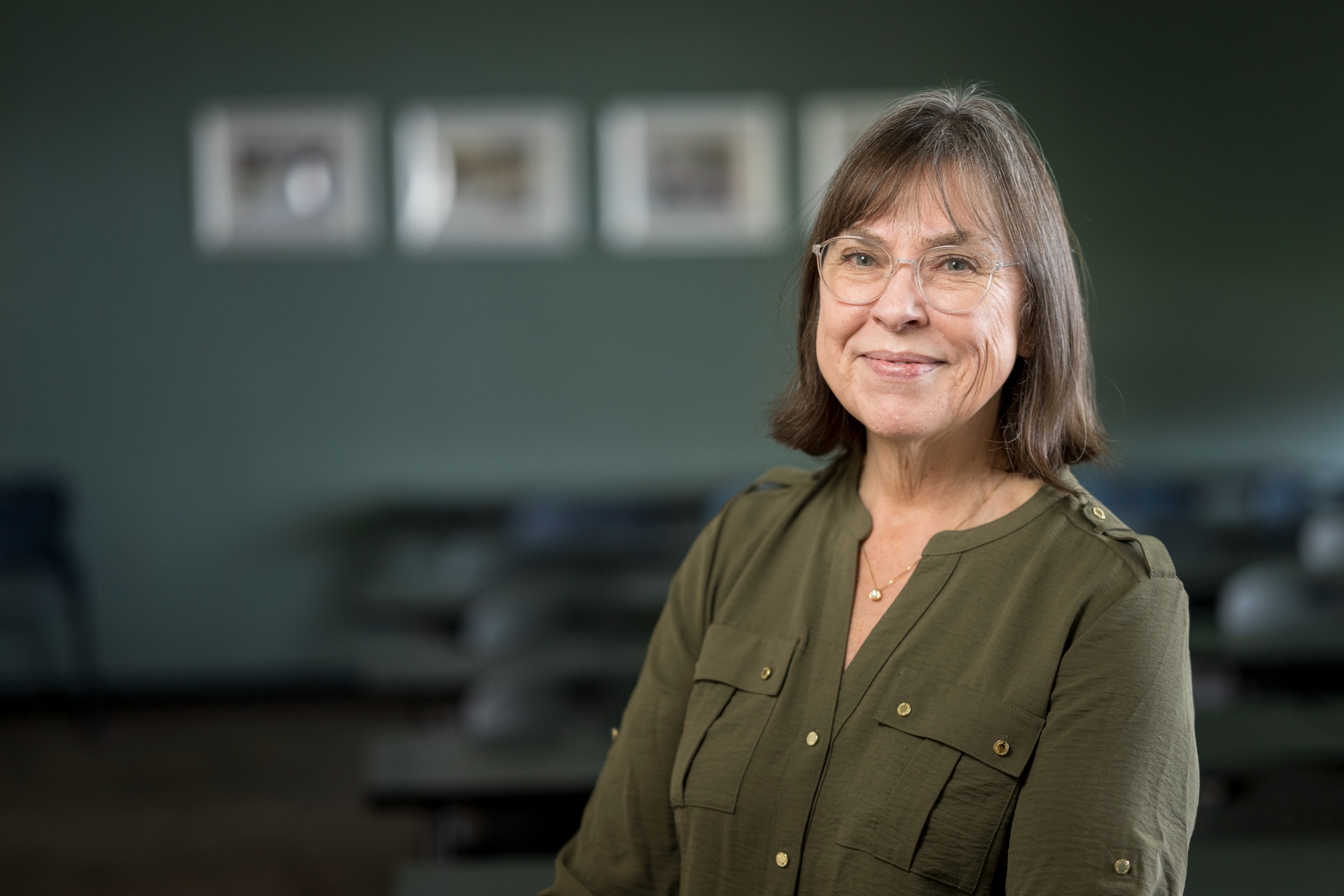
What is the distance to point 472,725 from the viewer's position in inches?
105

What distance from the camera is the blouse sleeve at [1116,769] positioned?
1.00 m

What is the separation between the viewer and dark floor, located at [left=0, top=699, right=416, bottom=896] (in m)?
3.52

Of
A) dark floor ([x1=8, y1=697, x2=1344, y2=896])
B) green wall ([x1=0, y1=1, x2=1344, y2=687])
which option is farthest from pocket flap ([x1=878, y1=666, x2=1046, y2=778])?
green wall ([x1=0, y1=1, x2=1344, y2=687])

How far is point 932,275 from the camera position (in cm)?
115

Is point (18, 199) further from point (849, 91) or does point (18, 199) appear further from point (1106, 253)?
point (1106, 253)

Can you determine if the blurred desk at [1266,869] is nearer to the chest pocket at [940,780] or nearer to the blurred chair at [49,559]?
the chest pocket at [940,780]

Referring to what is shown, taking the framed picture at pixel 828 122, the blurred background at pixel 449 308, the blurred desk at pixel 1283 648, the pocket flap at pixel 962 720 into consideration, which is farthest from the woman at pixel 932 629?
the framed picture at pixel 828 122

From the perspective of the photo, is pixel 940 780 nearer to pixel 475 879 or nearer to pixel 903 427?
pixel 903 427

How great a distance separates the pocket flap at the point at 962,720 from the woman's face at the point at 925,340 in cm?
25

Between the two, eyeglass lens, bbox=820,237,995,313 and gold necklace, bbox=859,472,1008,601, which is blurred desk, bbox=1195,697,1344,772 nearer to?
gold necklace, bbox=859,472,1008,601

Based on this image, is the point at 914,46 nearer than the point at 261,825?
No

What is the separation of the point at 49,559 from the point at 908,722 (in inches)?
186

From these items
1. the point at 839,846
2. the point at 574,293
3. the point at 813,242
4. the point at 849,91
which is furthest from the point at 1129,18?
the point at 839,846

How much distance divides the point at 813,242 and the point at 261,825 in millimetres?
3421
